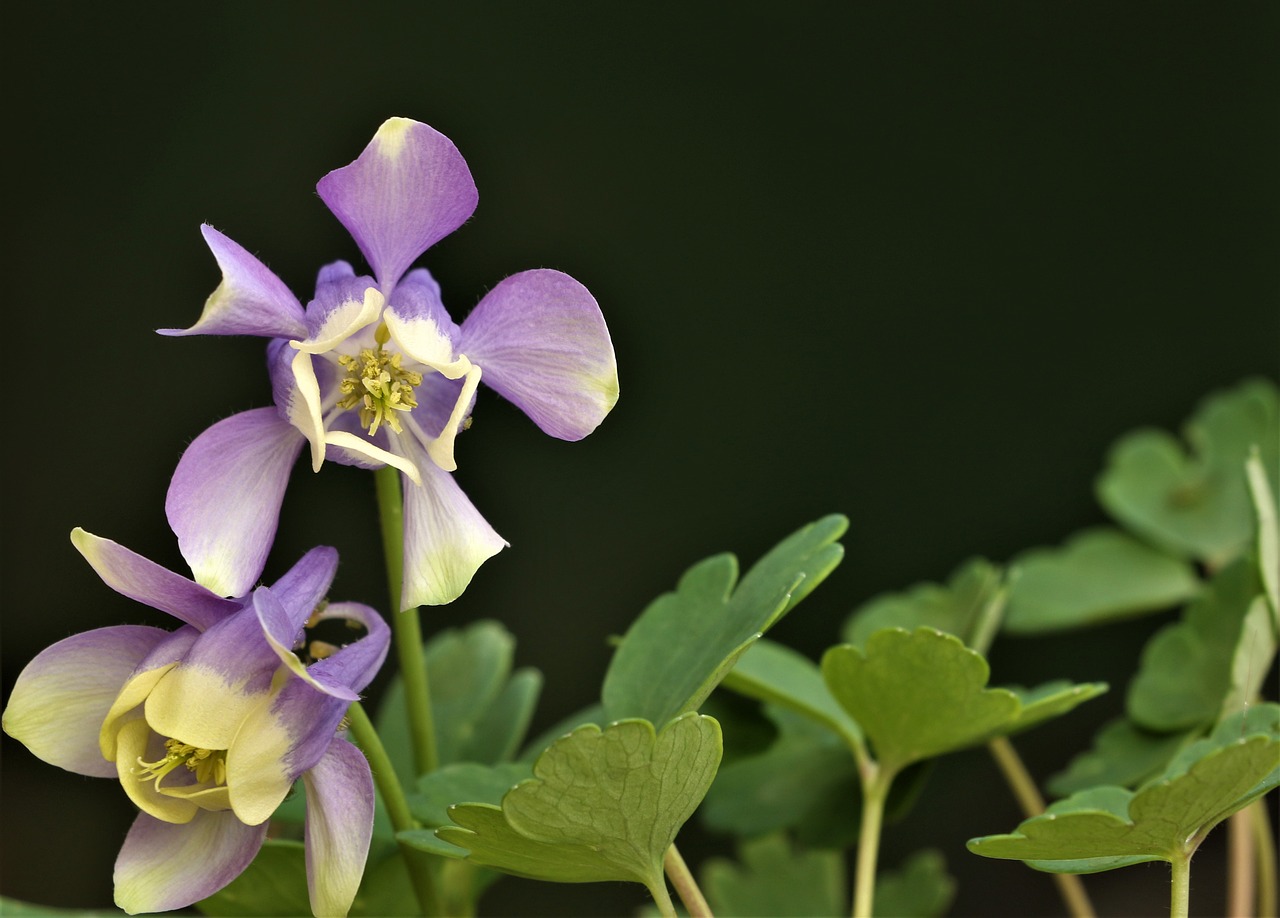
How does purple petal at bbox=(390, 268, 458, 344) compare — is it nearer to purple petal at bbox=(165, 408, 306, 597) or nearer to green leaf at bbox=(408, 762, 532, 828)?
purple petal at bbox=(165, 408, 306, 597)

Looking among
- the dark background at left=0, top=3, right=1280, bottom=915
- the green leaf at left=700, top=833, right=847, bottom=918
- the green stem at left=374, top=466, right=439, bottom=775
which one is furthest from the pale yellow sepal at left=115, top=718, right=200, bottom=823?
the dark background at left=0, top=3, right=1280, bottom=915

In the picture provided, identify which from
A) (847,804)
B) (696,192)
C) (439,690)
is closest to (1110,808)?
(847,804)

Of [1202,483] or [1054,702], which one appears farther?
[1202,483]

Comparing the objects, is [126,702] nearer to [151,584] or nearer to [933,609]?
[151,584]

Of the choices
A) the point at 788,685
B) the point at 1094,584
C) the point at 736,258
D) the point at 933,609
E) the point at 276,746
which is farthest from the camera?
the point at 736,258

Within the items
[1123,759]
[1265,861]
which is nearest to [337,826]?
[1123,759]

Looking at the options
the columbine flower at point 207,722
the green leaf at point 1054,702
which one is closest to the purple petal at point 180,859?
the columbine flower at point 207,722

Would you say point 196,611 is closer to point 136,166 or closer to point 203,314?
point 203,314

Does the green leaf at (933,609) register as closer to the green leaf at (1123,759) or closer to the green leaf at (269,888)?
the green leaf at (1123,759)
